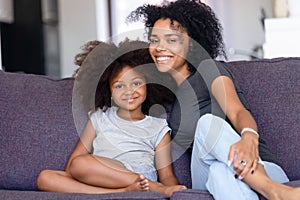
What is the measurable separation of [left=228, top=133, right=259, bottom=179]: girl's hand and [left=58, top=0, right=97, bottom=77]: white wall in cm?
304

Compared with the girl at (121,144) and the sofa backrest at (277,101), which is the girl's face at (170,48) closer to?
the girl at (121,144)

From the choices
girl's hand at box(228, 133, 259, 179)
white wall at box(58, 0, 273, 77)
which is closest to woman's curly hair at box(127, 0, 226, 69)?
girl's hand at box(228, 133, 259, 179)

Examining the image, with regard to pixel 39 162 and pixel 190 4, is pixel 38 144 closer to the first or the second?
pixel 39 162

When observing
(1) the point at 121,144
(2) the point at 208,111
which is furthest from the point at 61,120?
(2) the point at 208,111

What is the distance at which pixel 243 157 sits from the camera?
133 centimetres

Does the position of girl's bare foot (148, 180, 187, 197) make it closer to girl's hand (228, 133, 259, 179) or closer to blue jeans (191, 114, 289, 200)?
blue jeans (191, 114, 289, 200)

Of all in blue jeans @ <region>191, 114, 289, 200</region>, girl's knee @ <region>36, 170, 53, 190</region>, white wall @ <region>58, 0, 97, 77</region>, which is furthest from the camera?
white wall @ <region>58, 0, 97, 77</region>

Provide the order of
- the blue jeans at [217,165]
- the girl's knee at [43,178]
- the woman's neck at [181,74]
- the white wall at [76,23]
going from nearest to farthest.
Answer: the blue jeans at [217,165], the girl's knee at [43,178], the woman's neck at [181,74], the white wall at [76,23]

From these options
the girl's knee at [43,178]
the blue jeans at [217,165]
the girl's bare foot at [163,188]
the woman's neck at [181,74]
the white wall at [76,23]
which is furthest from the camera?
the white wall at [76,23]

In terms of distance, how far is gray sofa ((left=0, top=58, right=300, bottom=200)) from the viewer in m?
1.66

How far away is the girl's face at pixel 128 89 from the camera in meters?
1.74

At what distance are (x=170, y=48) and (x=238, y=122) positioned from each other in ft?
1.15

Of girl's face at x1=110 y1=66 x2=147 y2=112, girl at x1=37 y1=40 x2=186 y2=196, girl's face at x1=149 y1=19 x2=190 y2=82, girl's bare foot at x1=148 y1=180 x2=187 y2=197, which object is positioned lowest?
girl's bare foot at x1=148 y1=180 x2=187 y2=197

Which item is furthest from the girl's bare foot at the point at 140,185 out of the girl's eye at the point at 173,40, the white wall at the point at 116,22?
the white wall at the point at 116,22
